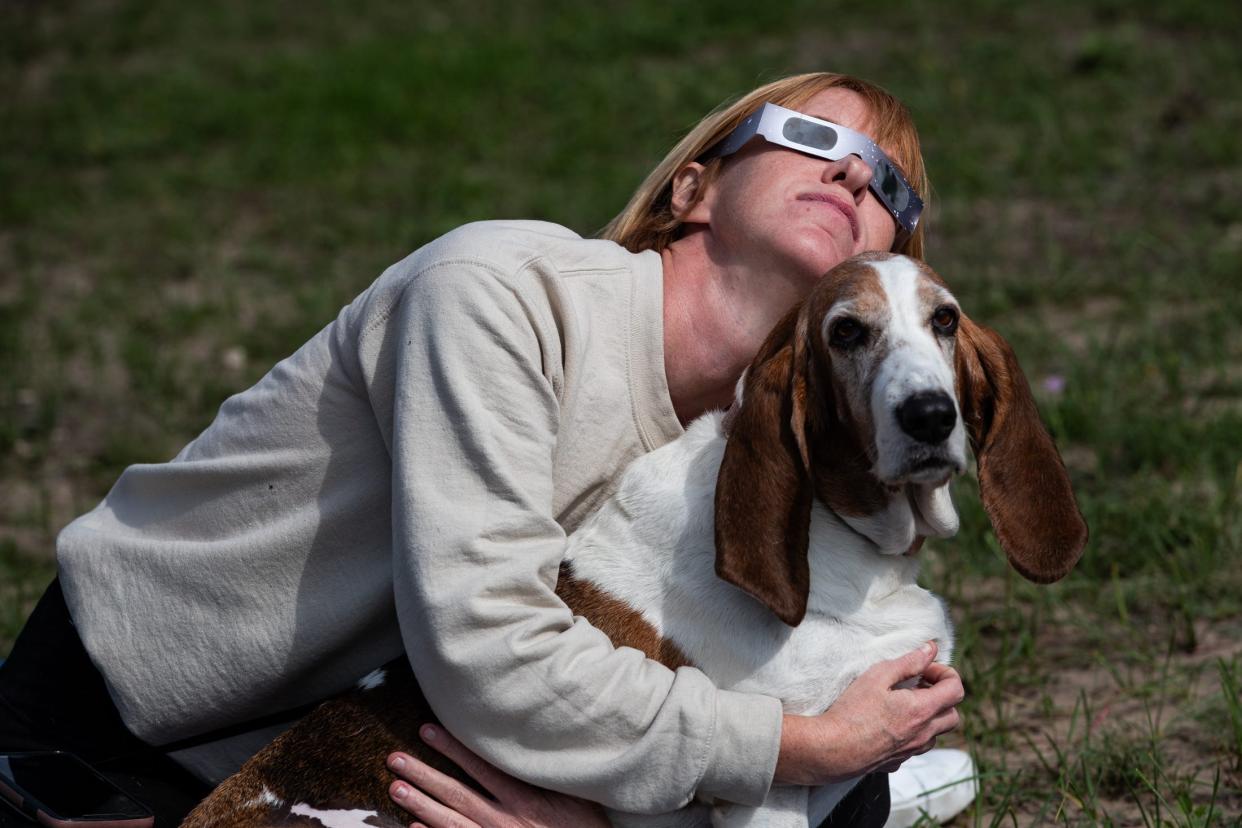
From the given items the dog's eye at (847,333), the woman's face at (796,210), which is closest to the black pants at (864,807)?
the dog's eye at (847,333)

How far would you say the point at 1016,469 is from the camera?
274 centimetres

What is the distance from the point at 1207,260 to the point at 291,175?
206 inches

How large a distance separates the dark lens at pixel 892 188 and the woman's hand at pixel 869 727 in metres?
1.03

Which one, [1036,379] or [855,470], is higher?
[855,470]

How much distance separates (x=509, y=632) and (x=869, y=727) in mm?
669

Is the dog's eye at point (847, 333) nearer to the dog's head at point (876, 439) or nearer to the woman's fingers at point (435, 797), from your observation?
the dog's head at point (876, 439)

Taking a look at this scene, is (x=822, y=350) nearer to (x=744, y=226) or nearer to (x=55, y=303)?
(x=744, y=226)

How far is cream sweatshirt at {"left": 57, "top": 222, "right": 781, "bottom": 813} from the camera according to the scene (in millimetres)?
2404

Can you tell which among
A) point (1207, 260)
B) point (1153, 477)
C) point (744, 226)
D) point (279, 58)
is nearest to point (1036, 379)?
point (1153, 477)

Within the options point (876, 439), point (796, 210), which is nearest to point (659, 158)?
point (796, 210)

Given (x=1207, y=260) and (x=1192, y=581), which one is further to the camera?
(x=1207, y=260)

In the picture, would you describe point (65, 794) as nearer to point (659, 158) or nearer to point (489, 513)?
point (489, 513)

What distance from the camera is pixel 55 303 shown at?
722 cm

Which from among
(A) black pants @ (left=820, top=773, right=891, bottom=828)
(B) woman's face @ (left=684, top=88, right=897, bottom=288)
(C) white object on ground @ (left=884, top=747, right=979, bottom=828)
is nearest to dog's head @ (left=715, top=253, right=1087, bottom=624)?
(B) woman's face @ (left=684, top=88, right=897, bottom=288)
